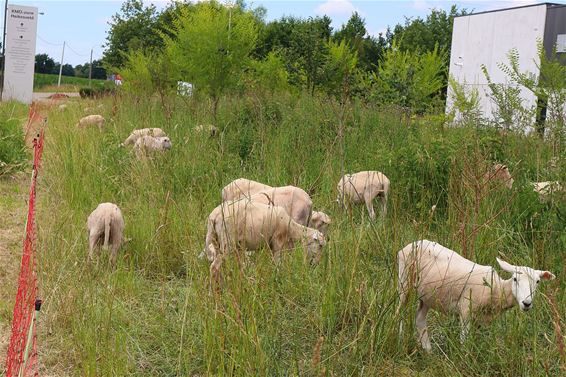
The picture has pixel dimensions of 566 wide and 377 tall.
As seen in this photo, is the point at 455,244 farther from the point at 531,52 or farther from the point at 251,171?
the point at 531,52

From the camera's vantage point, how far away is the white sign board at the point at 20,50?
27516mm

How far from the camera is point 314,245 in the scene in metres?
4.77

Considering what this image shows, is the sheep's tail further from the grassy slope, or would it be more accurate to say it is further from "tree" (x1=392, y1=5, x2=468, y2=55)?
"tree" (x1=392, y1=5, x2=468, y2=55)

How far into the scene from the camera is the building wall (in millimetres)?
28812

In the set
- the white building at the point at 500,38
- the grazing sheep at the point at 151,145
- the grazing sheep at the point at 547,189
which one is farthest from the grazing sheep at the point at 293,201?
the white building at the point at 500,38

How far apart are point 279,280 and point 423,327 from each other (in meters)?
0.88

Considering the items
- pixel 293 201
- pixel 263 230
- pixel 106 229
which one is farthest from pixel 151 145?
pixel 263 230

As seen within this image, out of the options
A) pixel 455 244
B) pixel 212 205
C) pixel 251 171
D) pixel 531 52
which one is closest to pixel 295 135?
pixel 251 171

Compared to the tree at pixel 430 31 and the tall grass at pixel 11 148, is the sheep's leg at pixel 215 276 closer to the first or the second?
the tall grass at pixel 11 148

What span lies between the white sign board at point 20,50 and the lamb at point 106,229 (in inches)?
920

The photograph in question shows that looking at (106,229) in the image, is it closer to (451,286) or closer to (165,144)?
(451,286)

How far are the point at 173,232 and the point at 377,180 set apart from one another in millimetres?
2143

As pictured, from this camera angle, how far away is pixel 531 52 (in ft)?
94.4

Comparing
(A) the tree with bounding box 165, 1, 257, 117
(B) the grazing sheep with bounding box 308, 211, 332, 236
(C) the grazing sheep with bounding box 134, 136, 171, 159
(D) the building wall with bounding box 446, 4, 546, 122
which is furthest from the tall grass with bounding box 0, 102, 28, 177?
(D) the building wall with bounding box 446, 4, 546, 122
